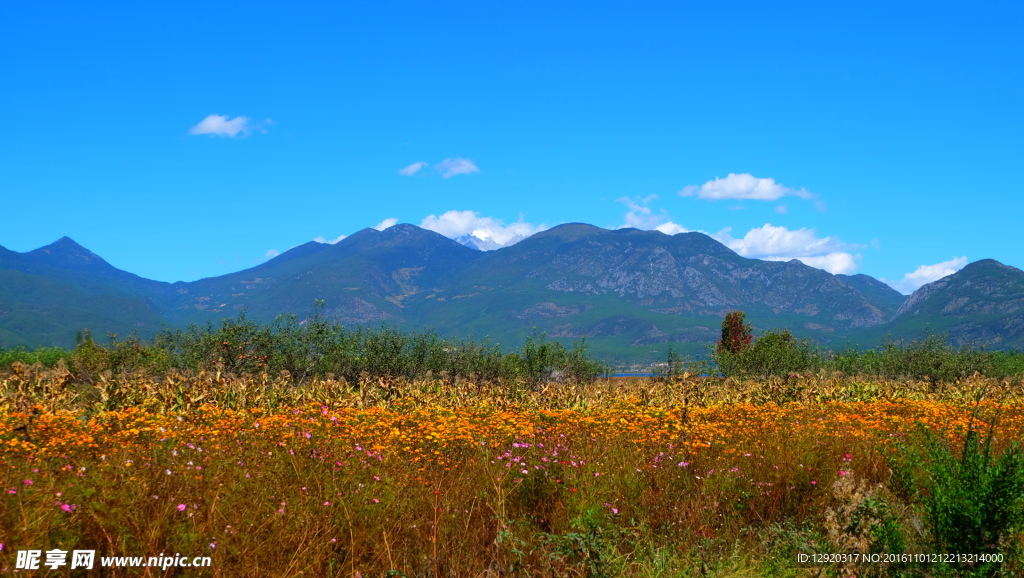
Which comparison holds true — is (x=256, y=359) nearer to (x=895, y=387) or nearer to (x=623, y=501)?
(x=623, y=501)

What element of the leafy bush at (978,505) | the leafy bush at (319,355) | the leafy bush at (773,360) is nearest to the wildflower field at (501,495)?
the leafy bush at (978,505)

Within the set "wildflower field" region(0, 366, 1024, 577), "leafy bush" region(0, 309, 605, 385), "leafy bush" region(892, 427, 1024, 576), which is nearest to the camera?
"wildflower field" region(0, 366, 1024, 577)

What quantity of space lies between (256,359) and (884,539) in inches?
943

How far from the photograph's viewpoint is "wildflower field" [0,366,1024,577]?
4.64 m

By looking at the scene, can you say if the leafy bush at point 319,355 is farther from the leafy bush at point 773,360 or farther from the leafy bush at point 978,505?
the leafy bush at point 978,505

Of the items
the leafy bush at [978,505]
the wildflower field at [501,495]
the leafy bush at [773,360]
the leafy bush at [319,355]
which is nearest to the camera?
the wildflower field at [501,495]

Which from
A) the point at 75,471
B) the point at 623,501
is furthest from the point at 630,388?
the point at 75,471

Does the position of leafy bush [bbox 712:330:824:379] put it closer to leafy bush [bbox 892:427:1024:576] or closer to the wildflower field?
the wildflower field

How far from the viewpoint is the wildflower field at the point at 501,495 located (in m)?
4.64

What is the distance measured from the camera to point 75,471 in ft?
17.2

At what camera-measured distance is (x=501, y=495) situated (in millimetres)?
5934

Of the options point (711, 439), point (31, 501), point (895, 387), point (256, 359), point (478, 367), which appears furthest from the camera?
point (478, 367)

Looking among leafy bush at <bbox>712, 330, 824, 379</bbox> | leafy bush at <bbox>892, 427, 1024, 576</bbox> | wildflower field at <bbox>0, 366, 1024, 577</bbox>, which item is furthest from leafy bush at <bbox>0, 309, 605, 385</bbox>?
leafy bush at <bbox>892, 427, 1024, 576</bbox>

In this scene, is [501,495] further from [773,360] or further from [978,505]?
Answer: [773,360]
